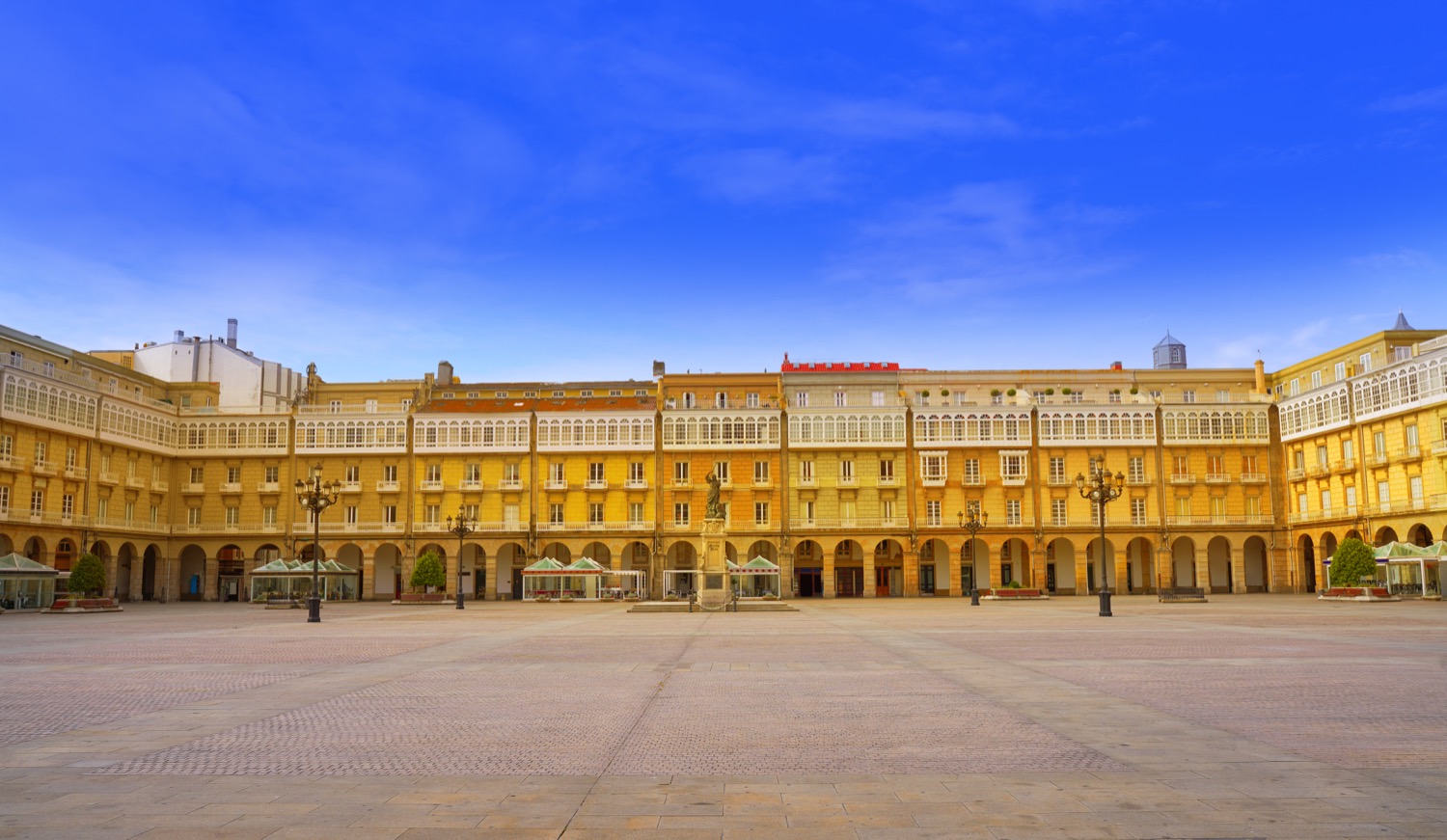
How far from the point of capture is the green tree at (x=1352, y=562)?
53719mm

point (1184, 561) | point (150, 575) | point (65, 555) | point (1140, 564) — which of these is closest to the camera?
point (65, 555)

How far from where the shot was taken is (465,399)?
83.0 m

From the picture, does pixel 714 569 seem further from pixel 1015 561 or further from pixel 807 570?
pixel 1015 561

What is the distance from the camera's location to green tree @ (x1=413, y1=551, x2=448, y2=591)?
6631cm

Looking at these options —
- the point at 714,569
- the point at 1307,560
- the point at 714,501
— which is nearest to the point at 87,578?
the point at 714,569

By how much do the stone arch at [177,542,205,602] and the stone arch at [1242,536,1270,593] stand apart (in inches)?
2855

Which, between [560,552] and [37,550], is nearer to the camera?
[37,550]

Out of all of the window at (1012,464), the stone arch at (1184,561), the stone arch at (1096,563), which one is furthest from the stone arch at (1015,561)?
the stone arch at (1184,561)

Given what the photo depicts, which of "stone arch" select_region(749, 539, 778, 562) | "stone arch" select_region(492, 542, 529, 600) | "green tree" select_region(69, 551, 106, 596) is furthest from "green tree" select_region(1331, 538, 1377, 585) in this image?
"green tree" select_region(69, 551, 106, 596)

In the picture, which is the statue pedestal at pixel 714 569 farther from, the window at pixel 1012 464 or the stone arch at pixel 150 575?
the stone arch at pixel 150 575

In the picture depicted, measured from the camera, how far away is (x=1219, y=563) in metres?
77.1

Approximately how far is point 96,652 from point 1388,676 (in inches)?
985

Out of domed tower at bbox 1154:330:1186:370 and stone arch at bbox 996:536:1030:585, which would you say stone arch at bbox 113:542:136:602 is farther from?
domed tower at bbox 1154:330:1186:370

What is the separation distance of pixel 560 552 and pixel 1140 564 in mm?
41021
